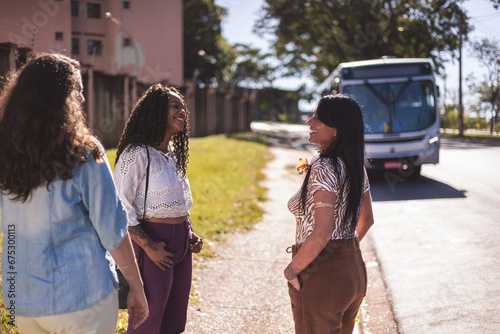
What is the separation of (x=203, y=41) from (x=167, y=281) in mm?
46929

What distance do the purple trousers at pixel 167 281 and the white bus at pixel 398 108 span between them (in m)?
10.3

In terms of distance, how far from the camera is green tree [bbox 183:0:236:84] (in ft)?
154

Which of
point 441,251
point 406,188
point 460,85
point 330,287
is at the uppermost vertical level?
point 460,85

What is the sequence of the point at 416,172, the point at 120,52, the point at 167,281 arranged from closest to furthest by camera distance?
the point at 167,281
the point at 416,172
the point at 120,52

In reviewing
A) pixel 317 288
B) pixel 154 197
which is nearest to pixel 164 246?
pixel 154 197

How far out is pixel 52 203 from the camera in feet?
6.84

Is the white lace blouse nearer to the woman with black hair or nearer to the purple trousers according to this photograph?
the purple trousers

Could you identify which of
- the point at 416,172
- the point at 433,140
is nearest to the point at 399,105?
the point at 433,140

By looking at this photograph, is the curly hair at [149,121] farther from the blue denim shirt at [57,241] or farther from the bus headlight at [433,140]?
the bus headlight at [433,140]

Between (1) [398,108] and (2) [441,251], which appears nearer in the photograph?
(2) [441,251]

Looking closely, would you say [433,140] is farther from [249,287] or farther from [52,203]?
[52,203]

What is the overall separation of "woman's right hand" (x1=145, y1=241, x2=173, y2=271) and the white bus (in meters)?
10.5

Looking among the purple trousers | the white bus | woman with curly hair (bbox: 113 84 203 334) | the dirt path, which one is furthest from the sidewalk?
the white bus

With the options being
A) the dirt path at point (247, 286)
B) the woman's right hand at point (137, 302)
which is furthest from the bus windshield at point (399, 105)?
the woman's right hand at point (137, 302)
